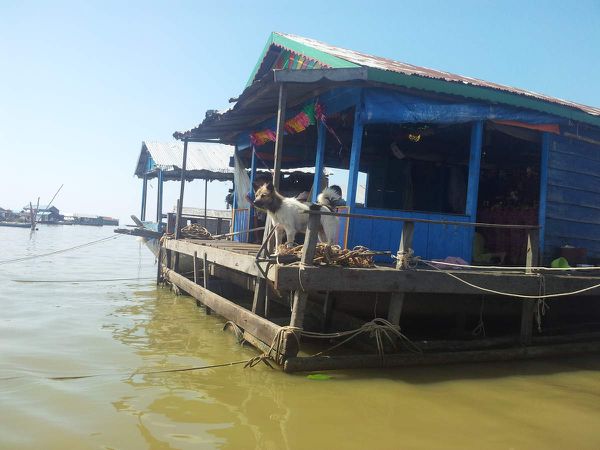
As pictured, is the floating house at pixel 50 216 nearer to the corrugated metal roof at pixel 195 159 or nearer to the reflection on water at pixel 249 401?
the corrugated metal roof at pixel 195 159

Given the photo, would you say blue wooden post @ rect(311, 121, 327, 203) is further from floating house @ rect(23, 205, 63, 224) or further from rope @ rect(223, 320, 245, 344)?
floating house @ rect(23, 205, 63, 224)

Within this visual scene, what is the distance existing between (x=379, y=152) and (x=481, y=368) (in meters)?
5.80

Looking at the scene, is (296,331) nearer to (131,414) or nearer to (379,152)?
(131,414)

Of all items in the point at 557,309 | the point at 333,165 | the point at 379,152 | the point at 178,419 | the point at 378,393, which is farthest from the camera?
the point at 333,165

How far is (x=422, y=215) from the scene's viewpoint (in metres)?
7.21

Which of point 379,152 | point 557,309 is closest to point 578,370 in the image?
point 557,309

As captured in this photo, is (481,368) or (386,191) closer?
(481,368)

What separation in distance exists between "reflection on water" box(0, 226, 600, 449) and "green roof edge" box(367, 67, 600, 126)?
12.1 feet

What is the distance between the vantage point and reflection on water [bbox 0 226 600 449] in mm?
3871

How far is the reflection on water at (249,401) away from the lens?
3871 mm

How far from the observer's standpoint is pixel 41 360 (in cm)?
580

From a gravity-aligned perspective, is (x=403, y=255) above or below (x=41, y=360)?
above

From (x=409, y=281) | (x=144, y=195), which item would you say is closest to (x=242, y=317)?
(x=409, y=281)

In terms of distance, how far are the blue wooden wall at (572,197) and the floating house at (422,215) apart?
2cm
